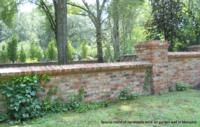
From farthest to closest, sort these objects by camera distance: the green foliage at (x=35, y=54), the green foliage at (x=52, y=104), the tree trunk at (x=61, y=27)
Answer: the green foliage at (x=35, y=54)
the tree trunk at (x=61, y=27)
the green foliage at (x=52, y=104)

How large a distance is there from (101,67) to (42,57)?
1604 centimetres

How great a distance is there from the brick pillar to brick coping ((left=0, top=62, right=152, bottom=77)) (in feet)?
0.73

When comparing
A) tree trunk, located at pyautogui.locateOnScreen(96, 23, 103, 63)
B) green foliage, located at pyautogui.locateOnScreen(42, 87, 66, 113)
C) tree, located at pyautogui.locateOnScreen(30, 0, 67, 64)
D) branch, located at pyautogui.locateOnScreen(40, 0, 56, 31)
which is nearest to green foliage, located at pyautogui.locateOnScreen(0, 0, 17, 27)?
branch, located at pyautogui.locateOnScreen(40, 0, 56, 31)

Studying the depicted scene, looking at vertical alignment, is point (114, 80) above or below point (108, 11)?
below

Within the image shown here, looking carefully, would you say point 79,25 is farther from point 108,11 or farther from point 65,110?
point 65,110

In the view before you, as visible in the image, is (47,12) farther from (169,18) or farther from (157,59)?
(157,59)

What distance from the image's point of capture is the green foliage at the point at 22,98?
5.93m

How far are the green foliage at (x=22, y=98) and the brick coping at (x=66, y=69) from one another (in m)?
0.14

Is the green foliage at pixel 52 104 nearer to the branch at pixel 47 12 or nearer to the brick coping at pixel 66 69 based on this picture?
the brick coping at pixel 66 69


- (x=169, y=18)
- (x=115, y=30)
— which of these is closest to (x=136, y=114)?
(x=169, y=18)

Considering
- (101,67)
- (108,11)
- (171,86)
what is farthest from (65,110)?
(108,11)

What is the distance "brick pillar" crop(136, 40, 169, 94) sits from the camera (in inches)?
326

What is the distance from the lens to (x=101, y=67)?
7273 mm

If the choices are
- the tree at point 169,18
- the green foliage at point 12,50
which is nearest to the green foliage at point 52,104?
the tree at point 169,18
